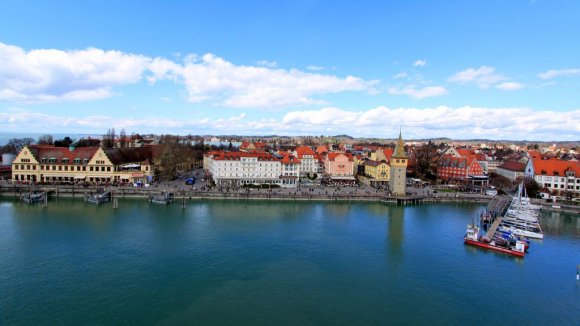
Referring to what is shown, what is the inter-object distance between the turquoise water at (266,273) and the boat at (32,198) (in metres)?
4.05

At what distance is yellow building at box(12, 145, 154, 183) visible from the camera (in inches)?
1722

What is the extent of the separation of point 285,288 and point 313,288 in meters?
1.44

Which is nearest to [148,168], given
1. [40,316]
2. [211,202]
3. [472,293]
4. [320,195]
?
[211,202]

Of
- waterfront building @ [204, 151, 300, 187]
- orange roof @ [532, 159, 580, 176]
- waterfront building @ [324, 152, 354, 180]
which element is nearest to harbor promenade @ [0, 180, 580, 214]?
waterfront building @ [204, 151, 300, 187]

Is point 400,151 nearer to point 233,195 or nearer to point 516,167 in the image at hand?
point 233,195

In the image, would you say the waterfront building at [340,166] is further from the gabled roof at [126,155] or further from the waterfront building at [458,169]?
the gabled roof at [126,155]

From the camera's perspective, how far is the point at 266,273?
64.6ft

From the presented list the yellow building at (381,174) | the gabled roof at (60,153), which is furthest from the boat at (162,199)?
the yellow building at (381,174)

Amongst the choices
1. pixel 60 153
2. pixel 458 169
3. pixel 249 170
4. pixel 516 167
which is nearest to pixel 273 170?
pixel 249 170

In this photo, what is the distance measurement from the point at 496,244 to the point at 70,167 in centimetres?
4688

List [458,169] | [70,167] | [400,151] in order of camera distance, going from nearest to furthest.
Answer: [70,167]
[400,151]
[458,169]

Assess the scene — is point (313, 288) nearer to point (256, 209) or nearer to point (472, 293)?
point (472, 293)

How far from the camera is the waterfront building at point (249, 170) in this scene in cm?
4812

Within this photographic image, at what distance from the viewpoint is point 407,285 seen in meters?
19.2
